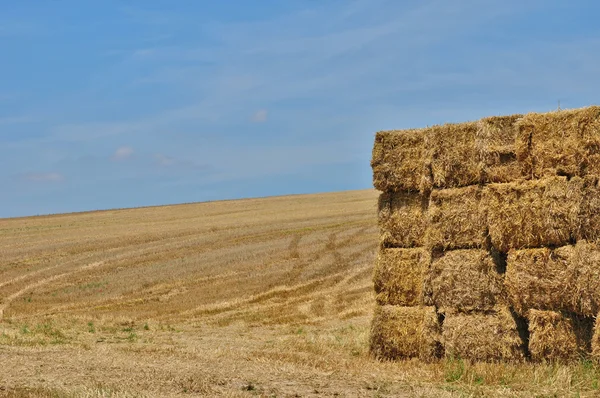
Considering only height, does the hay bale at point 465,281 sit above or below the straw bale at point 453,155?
below

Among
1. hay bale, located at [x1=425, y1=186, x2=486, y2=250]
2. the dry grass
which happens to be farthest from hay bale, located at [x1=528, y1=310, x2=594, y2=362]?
hay bale, located at [x1=425, y1=186, x2=486, y2=250]

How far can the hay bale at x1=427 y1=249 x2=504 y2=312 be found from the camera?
13.4 metres

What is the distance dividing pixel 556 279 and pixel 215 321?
12.6m

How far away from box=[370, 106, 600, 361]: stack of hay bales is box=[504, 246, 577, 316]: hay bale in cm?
2

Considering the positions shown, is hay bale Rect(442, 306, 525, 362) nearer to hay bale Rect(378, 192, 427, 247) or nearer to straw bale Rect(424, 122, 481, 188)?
hay bale Rect(378, 192, 427, 247)

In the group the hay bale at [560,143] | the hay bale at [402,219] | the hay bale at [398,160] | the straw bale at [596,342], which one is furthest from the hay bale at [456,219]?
the straw bale at [596,342]

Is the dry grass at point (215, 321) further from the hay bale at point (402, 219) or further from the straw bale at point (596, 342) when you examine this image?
the hay bale at point (402, 219)

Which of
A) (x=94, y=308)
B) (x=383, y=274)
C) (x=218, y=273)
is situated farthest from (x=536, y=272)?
(x=218, y=273)

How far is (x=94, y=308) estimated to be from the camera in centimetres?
2786

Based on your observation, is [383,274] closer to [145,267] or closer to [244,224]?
[145,267]

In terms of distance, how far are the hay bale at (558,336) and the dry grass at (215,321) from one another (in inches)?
10.3

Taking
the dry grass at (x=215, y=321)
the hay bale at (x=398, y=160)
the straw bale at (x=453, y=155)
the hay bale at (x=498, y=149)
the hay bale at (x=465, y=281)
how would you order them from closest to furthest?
the dry grass at (x=215, y=321)
the hay bale at (x=498, y=149)
the hay bale at (x=465, y=281)
the straw bale at (x=453, y=155)
the hay bale at (x=398, y=160)

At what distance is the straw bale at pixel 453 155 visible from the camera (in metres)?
13.8

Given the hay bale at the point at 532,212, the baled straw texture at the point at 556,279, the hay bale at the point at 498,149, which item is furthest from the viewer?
the hay bale at the point at 498,149
